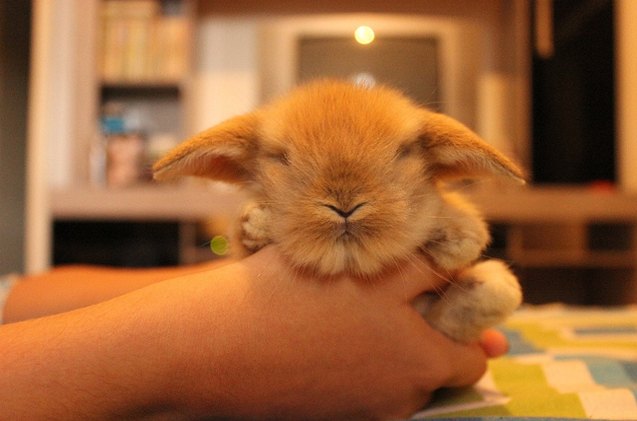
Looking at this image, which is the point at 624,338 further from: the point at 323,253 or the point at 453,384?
the point at 323,253

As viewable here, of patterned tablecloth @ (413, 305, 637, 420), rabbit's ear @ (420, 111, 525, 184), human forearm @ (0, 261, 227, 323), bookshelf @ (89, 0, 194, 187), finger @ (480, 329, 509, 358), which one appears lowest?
patterned tablecloth @ (413, 305, 637, 420)

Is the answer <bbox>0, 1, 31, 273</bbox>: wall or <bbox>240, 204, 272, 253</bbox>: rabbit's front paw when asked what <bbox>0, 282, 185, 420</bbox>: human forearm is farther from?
<bbox>0, 1, 31, 273</bbox>: wall

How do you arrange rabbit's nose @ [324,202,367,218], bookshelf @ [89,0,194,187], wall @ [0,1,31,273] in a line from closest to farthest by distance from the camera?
1. rabbit's nose @ [324,202,367,218]
2. wall @ [0,1,31,273]
3. bookshelf @ [89,0,194,187]

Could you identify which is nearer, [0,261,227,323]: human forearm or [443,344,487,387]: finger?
[443,344,487,387]: finger

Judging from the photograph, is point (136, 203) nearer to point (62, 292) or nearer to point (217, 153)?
point (62, 292)

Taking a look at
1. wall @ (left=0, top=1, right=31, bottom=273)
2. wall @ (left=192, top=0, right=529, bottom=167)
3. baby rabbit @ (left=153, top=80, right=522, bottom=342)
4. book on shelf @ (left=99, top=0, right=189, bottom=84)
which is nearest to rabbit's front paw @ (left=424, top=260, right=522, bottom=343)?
baby rabbit @ (left=153, top=80, right=522, bottom=342)

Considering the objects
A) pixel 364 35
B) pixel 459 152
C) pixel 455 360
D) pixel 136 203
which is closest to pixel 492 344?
pixel 455 360
